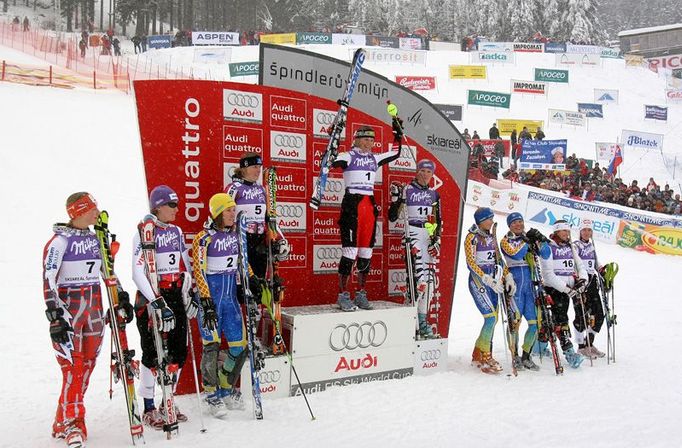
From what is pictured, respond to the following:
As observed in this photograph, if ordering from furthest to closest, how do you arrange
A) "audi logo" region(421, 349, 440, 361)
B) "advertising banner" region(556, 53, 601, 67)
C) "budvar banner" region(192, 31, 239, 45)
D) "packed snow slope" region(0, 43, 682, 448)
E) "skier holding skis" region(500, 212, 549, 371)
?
"advertising banner" region(556, 53, 601, 67) < "budvar banner" region(192, 31, 239, 45) < "skier holding skis" region(500, 212, 549, 371) < "audi logo" region(421, 349, 440, 361) < "packed snow slope" region(0, 43, 682, 448)

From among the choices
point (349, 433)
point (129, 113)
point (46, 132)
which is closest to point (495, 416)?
point (349, 433)

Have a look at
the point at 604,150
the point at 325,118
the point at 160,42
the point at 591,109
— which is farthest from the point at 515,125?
the point at 325,118

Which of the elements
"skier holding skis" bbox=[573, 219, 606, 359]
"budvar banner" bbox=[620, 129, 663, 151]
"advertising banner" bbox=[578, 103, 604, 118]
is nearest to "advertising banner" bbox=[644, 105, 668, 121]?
"advertising banner" bbox=[578, 103, 604, 118]

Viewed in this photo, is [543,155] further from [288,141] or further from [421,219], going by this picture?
[288,141]

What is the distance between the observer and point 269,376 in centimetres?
634

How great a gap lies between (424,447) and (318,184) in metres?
3.10

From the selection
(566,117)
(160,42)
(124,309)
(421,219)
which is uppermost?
(160,42)

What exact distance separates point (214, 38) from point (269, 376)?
38.1m

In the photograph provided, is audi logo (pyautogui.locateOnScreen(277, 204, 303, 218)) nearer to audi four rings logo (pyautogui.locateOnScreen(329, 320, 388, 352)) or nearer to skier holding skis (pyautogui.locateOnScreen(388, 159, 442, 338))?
skier holding skis (pyautogui.locateOnScreen(388, 159, 442, 338))

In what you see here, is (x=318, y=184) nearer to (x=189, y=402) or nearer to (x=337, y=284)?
(x=337, y=284)

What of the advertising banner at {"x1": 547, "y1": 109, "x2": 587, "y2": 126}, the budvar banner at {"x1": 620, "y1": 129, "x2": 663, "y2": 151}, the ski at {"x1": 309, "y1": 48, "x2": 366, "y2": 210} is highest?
the advertising banner at {"x1": 547, "y1": 109, "x2": 587, "y2": 126}

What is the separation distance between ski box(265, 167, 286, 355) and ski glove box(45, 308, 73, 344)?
203cm

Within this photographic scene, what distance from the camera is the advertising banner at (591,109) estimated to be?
1423 inches

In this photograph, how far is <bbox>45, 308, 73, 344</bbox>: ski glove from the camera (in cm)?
460
